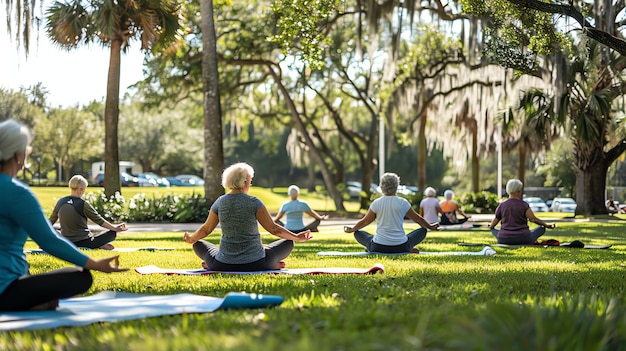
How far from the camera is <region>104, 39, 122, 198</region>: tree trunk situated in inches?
1001

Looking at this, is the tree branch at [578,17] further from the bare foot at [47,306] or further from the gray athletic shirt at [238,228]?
the bare foot at [47,306]

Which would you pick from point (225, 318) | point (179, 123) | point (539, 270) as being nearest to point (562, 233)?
point (539, 270)

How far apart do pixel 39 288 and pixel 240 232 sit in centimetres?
369

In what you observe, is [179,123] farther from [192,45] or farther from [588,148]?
[588,148]

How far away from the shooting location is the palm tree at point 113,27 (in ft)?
79.7

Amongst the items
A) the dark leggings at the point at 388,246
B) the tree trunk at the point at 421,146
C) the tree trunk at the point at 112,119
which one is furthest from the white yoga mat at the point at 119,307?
the tree trunk at the point at 421,146

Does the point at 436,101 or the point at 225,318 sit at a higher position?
the point at 436,101

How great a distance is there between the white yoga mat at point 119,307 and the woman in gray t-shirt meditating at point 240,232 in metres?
2.47

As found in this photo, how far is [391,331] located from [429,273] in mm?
4515

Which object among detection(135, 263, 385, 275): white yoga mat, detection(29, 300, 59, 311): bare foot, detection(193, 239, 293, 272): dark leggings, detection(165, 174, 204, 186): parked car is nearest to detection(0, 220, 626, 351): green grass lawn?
detection(135, 263, 385, 275): white yoga mat

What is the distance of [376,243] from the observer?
12250 millimetres

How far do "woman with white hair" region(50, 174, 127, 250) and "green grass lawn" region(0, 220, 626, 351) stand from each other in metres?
2.20

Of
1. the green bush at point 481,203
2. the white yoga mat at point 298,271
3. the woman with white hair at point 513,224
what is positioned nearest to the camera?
the white yoga mat at point 298,271

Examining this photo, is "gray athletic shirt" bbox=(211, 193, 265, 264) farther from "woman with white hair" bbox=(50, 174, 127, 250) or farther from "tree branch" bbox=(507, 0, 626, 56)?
"tree branch" bbox=(507, 0, 626, 56)
